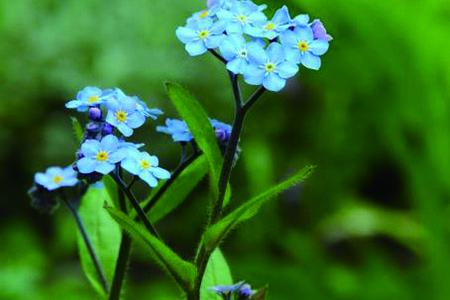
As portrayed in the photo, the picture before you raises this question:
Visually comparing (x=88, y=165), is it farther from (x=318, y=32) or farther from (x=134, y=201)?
(x=318, y=32)

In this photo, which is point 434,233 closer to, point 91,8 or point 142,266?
point 142,266

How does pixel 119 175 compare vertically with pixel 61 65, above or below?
above

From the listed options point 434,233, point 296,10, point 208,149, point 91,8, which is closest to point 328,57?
point 296,10

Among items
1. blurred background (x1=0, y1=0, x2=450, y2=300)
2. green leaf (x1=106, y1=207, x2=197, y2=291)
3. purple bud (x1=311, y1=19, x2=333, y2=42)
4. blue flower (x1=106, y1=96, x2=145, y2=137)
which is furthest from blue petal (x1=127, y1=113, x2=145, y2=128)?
blurred background (x1=0, y1=0, x2=450, y2=300)

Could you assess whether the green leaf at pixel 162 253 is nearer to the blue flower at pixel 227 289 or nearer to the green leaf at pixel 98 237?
the blue flower at pixel 227 289

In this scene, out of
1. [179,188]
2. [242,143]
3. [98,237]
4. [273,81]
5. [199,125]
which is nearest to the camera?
[273,81]

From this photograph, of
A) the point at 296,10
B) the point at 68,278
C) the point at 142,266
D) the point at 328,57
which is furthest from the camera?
the point at 142,266

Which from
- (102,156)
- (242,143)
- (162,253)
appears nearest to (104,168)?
(102,156)
